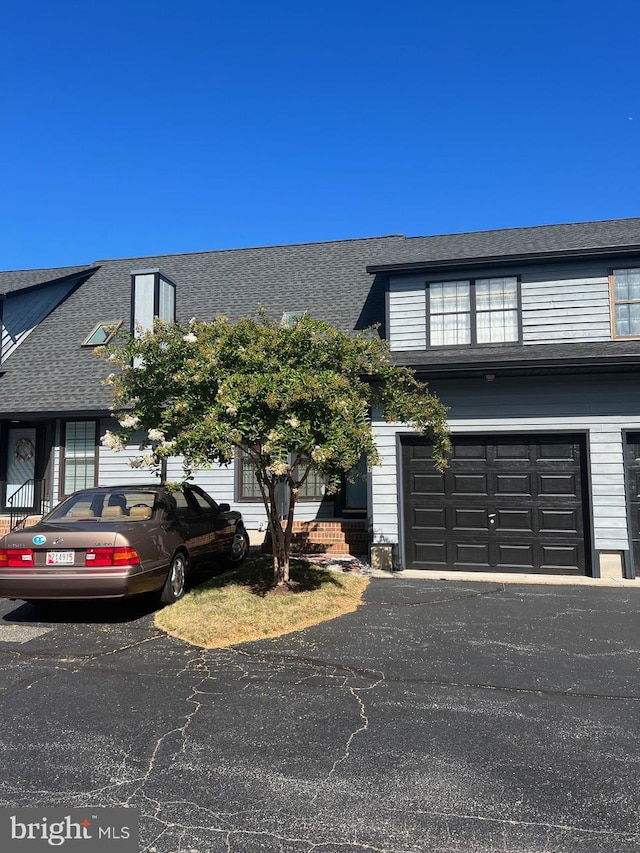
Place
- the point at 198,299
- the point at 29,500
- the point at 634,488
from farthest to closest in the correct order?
the point at 198,299 → the point at 29,500 → the point at 634,488

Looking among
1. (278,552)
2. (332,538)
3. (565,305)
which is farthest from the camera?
(332,538)

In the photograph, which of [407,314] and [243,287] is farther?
[243,287]

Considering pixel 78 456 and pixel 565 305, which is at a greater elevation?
pixel 565 305

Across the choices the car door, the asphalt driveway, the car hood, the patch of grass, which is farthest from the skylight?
the asphalt driveway

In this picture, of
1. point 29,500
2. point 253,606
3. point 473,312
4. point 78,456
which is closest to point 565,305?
point 473,312

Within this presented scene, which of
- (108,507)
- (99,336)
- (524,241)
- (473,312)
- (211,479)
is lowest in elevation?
(108,507)

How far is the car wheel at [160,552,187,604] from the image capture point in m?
7.60

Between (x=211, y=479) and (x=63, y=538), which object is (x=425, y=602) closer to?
(x=63, y=538)

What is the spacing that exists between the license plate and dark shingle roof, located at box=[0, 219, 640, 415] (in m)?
7.14

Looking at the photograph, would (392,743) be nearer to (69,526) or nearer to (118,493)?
(69,526)

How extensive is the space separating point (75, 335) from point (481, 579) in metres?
12.7

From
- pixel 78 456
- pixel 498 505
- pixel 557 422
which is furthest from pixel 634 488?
pixel 78 456

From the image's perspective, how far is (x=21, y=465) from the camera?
15.1 meters

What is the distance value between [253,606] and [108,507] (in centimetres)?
234
